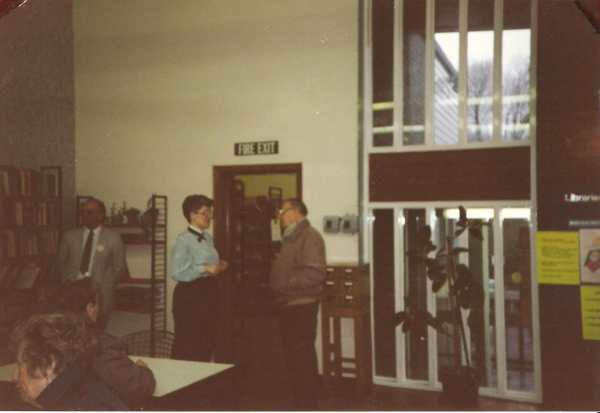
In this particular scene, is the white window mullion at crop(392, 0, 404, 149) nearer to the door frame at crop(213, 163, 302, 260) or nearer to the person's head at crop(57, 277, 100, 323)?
the door frame at crop(213, 163, 302, 260)

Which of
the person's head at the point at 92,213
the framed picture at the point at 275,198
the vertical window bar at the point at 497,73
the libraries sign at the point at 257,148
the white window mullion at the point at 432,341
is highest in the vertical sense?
the vertical window bar at the point at 497,73

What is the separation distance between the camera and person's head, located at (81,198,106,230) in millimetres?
4441

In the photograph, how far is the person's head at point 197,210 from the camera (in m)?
3.65

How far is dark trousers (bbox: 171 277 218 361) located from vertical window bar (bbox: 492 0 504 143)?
2.84 metres

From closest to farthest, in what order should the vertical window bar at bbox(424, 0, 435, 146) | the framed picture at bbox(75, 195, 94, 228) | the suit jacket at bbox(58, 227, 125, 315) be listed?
1. the suit jacket at bbox(58, 227, 125, 315)
2. the vertical window bar at bbox(424, 0, 435, 146)
3. the framed picture at bbox(75, 195, 94, 228)

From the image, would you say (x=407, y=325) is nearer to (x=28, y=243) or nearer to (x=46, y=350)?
(x=46, y=350)

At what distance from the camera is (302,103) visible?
5.00 m

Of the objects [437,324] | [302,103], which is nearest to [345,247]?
[437,324]

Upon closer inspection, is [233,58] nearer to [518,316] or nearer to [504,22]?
[504,22]

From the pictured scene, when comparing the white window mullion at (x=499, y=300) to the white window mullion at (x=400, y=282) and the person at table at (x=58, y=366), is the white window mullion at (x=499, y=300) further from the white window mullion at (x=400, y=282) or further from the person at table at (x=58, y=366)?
the person at table at (x=58, y=366)

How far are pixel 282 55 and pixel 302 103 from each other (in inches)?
21.2

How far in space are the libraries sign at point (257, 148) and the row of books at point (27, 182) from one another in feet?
6.44

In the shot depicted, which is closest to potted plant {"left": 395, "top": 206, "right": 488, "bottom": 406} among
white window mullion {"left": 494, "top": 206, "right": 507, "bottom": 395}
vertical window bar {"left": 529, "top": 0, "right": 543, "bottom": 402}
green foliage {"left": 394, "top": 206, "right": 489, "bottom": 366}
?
green foliage {"left": 394, "top": 206, "right": 489, "bottom": 366}

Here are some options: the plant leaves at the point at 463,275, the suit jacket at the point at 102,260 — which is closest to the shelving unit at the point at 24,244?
the suit jacket at the point at 102,260
